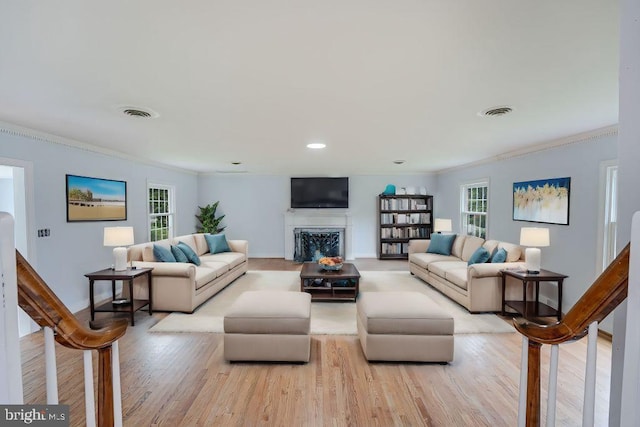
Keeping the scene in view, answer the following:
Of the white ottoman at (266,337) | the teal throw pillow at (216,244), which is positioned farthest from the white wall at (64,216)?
the white ottoman at (266,337)

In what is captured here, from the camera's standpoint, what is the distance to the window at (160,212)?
589cm

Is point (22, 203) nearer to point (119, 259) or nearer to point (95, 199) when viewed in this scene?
point (95, 199)

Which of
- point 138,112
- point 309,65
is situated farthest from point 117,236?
point 309,65

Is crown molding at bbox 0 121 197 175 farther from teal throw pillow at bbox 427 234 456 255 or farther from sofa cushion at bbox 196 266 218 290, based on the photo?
teal throw pillow at bbox 427 234 456 255

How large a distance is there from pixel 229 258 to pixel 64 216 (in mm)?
2379

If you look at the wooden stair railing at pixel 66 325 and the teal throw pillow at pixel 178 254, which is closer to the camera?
the wooden stair railing at pixel 66 325

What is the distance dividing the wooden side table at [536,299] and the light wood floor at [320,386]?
55cm

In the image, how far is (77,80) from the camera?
1955mm

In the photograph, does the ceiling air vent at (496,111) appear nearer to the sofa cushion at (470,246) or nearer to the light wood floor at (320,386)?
the light wood floor at (320,386)

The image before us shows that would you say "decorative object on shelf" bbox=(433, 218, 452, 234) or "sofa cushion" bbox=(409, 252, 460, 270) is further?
"decorative object on shelf" bbox=(433, 218, 452, 234)

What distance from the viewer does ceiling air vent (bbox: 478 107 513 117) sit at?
2557mm

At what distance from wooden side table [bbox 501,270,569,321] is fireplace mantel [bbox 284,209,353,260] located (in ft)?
13.4

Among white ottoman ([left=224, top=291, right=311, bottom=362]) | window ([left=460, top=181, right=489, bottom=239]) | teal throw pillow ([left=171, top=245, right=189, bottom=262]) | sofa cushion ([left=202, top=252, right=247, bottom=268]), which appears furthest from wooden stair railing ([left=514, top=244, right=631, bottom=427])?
window ([left=460, top=181, right=489, bottom=239])

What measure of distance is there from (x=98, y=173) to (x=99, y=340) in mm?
4295
